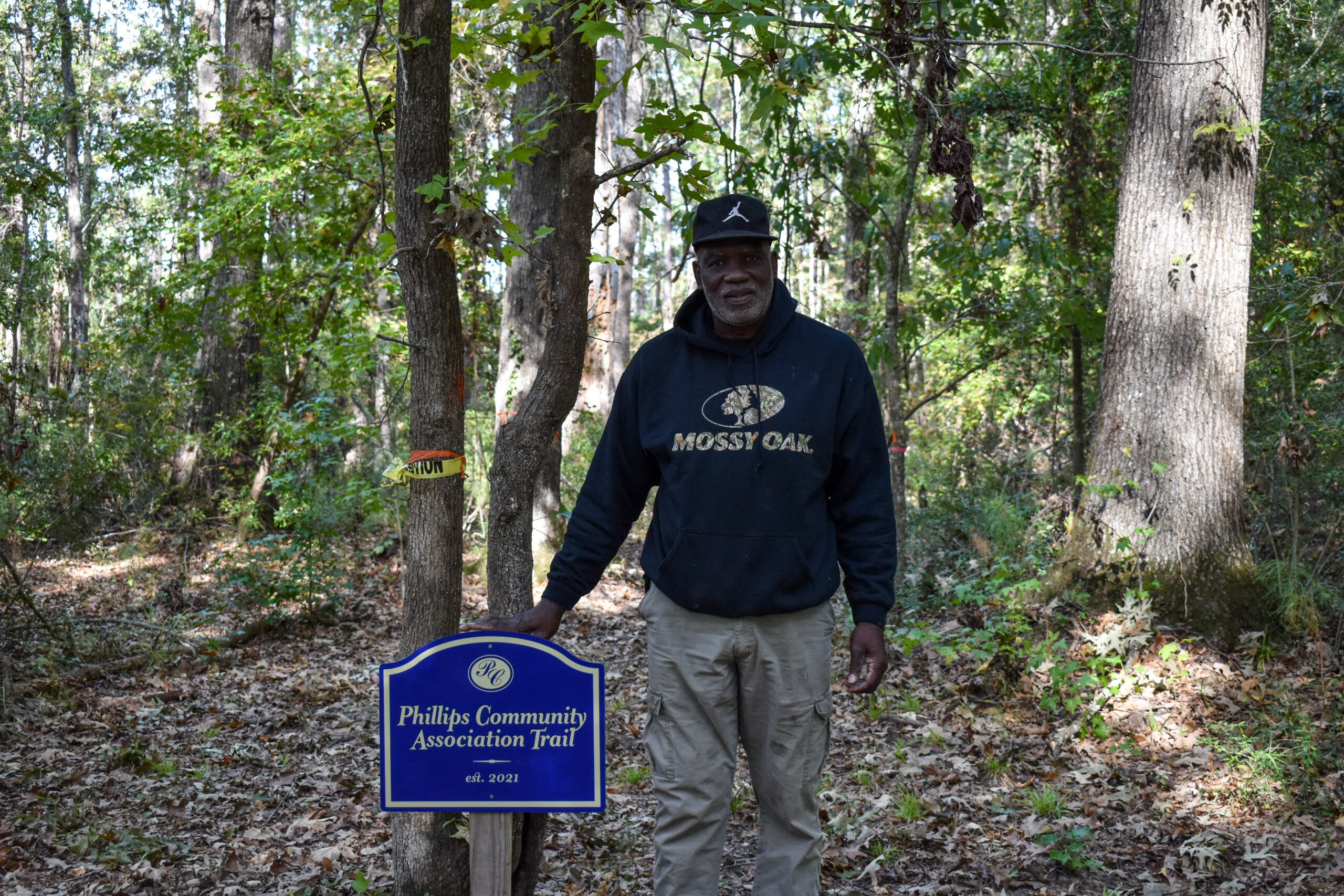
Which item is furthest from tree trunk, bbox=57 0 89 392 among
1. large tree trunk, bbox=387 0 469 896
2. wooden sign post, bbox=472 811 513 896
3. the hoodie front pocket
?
the hoodie front pocket

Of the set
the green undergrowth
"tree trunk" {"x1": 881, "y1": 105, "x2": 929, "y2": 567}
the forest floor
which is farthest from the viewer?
"tree trunk" {"x1": 881, "y1": 105, "x2": 929, "y2": 567}

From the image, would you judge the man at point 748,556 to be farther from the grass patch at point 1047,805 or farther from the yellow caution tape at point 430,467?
the grass patch at point 1047,805

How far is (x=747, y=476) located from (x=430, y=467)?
48.8 inches

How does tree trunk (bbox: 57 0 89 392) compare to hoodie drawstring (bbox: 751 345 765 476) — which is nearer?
hoodie drawstring (bbox: 751 345 765 476)

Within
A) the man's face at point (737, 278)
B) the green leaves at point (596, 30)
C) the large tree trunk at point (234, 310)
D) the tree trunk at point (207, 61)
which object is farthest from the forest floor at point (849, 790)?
the tree trunk at point (207, 61)

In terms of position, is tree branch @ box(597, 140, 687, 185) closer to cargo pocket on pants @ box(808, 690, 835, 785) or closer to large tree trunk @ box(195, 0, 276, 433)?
cargo pocket on pants @ box(808, 690, 835, 785)

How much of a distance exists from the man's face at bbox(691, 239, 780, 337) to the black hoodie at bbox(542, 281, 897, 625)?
0.10 metres

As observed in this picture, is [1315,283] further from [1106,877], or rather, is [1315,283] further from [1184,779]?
[1106,877]

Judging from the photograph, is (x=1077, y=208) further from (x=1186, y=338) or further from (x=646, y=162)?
(x=646, y=162)

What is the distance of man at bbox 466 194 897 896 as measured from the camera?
287 cm

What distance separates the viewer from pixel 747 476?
288 centimetres

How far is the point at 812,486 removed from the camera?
2920 mm

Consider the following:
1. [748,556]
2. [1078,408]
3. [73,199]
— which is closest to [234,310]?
[748,556]

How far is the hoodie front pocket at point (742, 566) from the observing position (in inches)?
111
